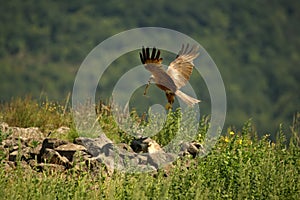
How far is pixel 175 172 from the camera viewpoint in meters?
8.45

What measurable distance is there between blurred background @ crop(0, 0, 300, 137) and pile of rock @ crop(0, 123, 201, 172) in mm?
130161

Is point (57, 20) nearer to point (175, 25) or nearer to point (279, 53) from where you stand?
point (175, 25)

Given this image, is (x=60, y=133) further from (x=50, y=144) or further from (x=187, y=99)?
(x=187, y=99)

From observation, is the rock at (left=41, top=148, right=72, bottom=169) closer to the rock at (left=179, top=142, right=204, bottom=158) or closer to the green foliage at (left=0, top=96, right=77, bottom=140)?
the rock at (left=179, top=142, right=204, bottom=158)

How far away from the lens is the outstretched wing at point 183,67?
1097 cm

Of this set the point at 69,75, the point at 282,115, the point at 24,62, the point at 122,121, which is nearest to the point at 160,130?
the point at 122,121

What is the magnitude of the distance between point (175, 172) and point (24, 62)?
16390 cm

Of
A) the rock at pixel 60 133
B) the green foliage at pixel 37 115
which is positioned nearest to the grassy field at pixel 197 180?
the rock at pixel 60 133

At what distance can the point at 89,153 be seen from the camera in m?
10.1

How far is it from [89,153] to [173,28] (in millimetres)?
168818

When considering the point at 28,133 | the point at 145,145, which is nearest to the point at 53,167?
the point at 145,145

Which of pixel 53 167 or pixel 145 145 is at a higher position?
pixel 145 145

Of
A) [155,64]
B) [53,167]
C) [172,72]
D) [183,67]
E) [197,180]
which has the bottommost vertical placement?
[197,180]

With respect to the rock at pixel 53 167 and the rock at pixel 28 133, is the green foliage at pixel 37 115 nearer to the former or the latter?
the rock at pixel 28 133
